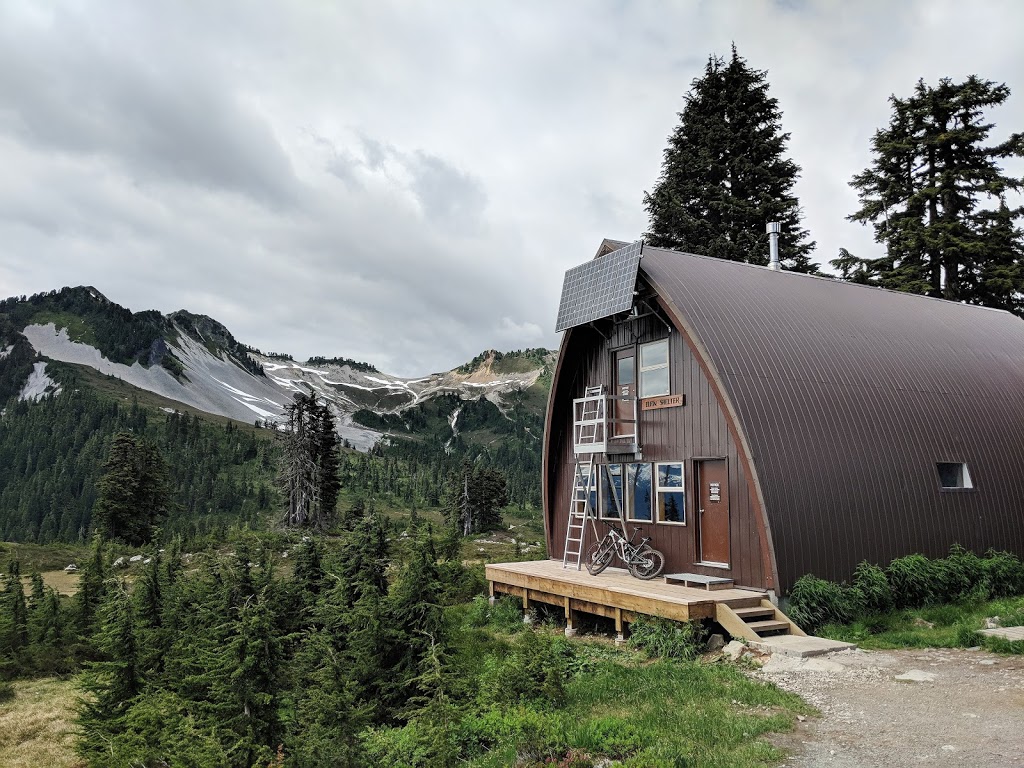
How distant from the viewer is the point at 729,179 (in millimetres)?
30906

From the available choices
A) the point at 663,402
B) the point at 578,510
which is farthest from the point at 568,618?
the point at 663,402

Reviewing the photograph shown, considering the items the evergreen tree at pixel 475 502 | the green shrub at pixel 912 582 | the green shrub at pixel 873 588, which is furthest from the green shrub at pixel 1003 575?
the evergreen tree at pixel 475 502

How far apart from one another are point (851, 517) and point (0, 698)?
1424 cm

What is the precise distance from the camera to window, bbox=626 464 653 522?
1426 cm

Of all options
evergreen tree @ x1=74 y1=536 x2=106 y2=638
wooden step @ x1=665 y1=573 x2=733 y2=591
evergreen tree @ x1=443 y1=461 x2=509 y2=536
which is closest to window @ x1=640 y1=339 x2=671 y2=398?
wooden step @ x1=665 y1=573 x2=733 y2=591

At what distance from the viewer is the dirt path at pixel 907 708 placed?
5.75m

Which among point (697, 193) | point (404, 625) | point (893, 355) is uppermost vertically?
point (697, 193)

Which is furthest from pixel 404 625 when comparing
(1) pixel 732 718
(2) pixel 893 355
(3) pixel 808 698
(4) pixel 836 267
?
(4) pixel 836 267

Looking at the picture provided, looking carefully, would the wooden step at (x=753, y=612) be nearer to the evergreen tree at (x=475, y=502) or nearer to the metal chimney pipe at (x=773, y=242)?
the metal chimney pipe at (x=773, y=242)

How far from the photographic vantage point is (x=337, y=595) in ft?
29.8

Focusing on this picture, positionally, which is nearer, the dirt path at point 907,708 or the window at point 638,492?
the dirt path at point 907,708

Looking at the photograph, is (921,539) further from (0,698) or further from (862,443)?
(0,698)

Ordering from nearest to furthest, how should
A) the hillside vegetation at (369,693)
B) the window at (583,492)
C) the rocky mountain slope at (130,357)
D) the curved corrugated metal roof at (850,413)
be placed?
1. the hillside vegetation at (369,693)
2. the curved corrugated metal roof at (850,413)
3. the window at (583,492)
4. the rocky mountain slope at (130,357)

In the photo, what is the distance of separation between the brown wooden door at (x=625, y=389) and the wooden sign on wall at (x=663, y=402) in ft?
0.80
